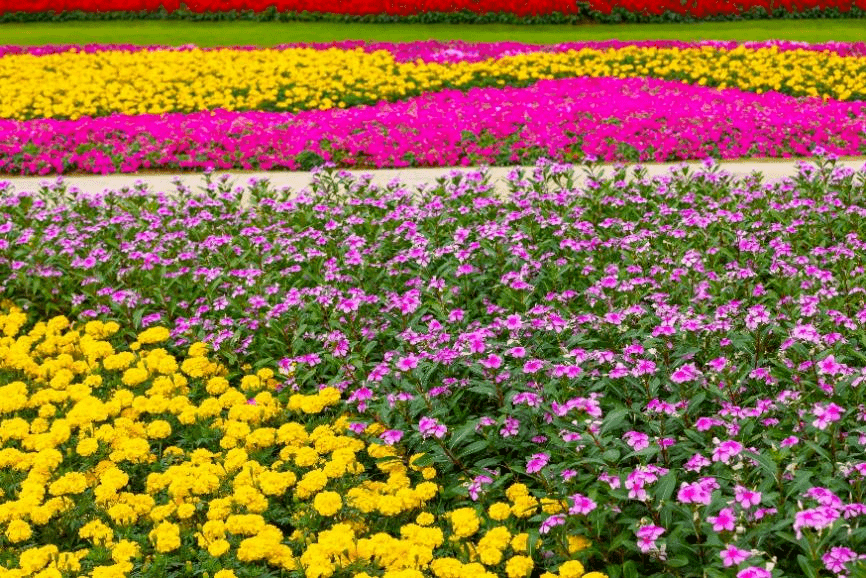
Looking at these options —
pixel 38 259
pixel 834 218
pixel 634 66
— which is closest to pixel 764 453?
pixel 834 218

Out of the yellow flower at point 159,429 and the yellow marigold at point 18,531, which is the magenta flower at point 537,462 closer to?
the yellow flower at point 159,429

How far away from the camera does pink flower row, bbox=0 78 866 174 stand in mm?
9438

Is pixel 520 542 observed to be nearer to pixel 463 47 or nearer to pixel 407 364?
pixel 407 364

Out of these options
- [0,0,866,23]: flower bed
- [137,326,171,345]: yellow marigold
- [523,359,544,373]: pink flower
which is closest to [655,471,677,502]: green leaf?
[523,359,544,373]: pink flower

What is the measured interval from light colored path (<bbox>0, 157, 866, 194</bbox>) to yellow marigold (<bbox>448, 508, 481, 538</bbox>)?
14.8ft

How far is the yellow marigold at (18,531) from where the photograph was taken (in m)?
3.72

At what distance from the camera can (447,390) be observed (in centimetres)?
438

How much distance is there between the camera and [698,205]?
6895 mm

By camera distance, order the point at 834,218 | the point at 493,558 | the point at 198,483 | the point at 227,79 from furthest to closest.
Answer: the point at 227,79
the point at 834,218
the point at 198,483
the point at 493,558

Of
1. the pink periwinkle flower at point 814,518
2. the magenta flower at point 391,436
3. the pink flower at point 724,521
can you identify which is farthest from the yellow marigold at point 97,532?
the pink periwinkle flower at point 814,518

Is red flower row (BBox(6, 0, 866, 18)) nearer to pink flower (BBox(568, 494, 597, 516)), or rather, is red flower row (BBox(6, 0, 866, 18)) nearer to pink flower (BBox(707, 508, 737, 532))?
pink flower (BBox(568, 494, 597, 516))

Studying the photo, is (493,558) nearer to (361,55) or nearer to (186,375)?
(186,375)

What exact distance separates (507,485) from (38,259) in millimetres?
3872

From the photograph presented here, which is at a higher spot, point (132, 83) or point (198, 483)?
point (132, 83)
